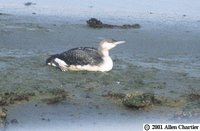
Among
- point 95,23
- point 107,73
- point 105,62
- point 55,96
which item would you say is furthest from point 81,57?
point 95,23

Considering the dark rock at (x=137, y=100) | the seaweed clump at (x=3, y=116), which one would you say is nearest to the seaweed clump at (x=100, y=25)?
the dark rock at (x=137, y=100)

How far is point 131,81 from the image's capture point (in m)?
12.2

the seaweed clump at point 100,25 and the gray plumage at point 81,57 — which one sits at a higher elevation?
the gray plumage at point 81,57

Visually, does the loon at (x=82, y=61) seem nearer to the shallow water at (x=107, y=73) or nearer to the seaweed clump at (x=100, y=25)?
the shallow water at (x=107, y=73)

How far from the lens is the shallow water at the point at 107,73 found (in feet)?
34.8

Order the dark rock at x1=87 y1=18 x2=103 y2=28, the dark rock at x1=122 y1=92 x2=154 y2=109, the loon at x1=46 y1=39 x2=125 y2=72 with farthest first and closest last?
the dark rock at x1=87 y1=18 x2=103 y2=28 → the loon at x1=46 y1=39 x2=125 y2=72 → the dark rock at x1=122 y1=92 x2=154 y2=109

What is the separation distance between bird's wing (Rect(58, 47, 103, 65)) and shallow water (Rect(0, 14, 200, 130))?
0.24 m

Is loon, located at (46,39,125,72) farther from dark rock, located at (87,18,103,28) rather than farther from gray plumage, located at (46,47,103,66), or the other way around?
dark rock, located at (87,18,103,28)

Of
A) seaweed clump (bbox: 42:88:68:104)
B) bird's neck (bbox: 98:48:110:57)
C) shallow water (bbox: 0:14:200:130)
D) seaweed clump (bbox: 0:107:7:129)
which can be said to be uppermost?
bird's neck (bbox: 98:48:110:57)

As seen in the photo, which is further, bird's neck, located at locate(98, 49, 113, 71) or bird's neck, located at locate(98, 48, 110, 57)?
bird's neck, located at locate(98, 48, 110, 57)

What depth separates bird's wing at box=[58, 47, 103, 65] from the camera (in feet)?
42.1

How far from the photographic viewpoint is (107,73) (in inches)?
507

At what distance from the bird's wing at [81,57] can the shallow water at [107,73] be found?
24 centimetres

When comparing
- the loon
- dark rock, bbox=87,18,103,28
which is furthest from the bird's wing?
dark rock, bbox=87,18,103,28
